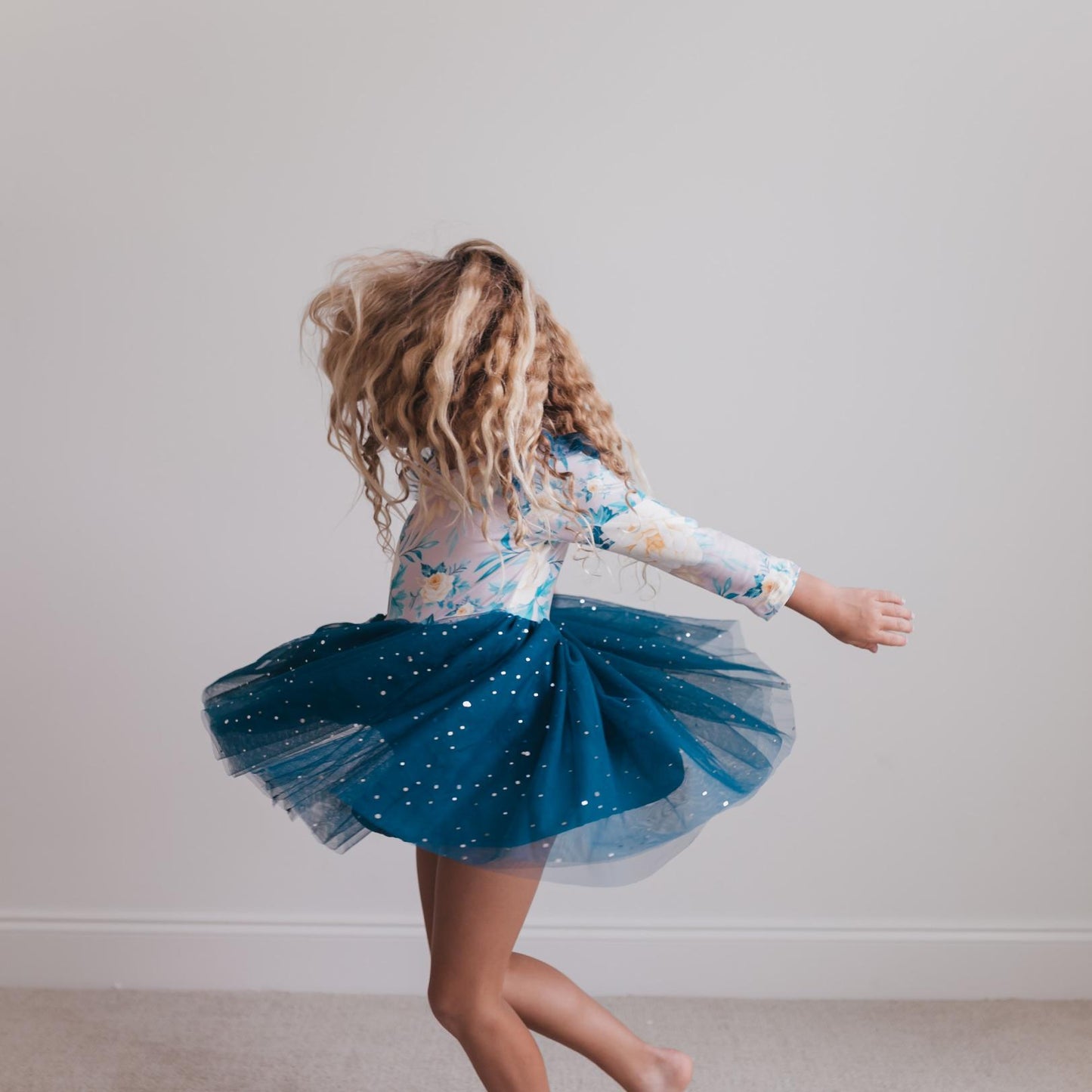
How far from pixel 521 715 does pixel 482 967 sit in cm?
32

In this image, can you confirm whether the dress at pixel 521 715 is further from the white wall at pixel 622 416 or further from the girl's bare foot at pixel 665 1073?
the white wall at pixel 622 416

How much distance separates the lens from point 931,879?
2.24 metres

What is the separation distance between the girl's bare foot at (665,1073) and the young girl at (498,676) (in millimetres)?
80

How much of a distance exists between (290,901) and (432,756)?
1.16 m

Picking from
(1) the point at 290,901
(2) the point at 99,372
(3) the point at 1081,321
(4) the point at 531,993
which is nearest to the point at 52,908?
(1) the point at 290,901

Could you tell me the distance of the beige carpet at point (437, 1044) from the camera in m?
1.94

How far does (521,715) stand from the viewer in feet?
4.26

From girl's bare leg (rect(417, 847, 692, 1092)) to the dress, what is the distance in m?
0.23

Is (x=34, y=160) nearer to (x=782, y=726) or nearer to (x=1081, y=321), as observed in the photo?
(x=782, y=726)

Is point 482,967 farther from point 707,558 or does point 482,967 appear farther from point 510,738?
point 707,558

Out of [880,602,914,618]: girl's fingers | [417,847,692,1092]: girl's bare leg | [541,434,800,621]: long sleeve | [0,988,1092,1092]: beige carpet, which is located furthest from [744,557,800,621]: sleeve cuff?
[0,988,1092,1092]: beige carpet

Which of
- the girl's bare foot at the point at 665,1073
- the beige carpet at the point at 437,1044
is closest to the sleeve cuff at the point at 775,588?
the girl's bare foot at the point at 665,1073

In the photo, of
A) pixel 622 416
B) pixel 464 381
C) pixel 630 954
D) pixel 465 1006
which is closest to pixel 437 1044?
pixel 630 954

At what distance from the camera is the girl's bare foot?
1521mm
